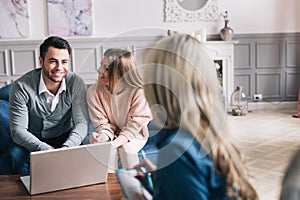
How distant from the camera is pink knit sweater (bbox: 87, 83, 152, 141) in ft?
7.66

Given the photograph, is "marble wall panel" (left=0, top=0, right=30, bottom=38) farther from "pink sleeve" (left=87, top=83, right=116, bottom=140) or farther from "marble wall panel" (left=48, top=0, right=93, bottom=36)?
"pink sleeve" (left=87, top=83, right=116, bottom=140)

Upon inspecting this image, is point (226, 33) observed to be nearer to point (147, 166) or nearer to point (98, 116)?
point (98, 116)

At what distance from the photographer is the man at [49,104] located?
2.44 meters

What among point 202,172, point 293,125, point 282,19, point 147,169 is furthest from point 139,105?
point 282,19

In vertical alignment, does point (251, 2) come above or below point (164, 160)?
above

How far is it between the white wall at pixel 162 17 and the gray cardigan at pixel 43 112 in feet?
10.7

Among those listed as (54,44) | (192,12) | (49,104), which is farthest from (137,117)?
(192,12)

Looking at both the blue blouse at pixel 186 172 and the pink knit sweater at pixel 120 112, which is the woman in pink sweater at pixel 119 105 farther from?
the blue blouse at pixel 186 172

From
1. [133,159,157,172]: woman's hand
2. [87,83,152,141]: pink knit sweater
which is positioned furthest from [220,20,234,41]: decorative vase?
[133,159,157,172]: woman's hand

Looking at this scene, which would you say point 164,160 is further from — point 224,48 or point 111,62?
point 224,48

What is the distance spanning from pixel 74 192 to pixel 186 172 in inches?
36.4

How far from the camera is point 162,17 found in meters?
5.84

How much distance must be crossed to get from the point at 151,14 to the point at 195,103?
507cm

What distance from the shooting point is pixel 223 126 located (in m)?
0.92
